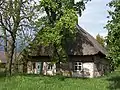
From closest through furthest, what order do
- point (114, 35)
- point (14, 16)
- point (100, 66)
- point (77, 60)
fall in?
point (114, 35), point (14, 16), point (77, 60), point (100, 66)

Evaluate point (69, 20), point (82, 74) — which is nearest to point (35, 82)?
point (69, 20)

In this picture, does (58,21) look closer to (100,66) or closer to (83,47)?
(83,47)

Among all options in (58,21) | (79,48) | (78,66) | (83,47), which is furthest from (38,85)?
(79,48)

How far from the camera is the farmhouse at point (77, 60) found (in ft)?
153

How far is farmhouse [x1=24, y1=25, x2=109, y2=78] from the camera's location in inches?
1839

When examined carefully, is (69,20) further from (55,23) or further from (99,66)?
(99,66)

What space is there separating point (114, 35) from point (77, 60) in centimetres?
2463

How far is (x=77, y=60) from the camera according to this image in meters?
47.3

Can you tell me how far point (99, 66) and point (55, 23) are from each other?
43.8ft

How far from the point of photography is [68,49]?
47781 millimetres

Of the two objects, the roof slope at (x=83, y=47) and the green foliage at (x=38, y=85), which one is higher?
the roof slope at (x=83, y=47)

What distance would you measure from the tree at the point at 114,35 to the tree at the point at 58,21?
13811 mm

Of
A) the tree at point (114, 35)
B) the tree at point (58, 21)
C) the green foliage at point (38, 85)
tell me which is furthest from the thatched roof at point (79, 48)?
the tree at point (114, 35)

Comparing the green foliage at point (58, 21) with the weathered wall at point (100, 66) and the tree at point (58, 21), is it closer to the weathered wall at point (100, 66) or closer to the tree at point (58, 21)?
the tree at point (58, 21)
